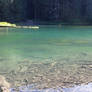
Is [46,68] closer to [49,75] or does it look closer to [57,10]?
[49,75]

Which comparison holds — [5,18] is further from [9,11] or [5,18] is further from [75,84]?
[75,84]

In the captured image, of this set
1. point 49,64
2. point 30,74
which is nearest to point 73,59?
point 49,64

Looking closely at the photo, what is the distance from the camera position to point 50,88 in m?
8.20

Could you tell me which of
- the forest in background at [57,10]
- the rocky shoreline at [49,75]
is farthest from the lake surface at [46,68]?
the forest in background at [57,10]

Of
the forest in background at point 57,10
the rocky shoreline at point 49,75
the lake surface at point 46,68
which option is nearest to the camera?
the rocky shoreline at point 49,75

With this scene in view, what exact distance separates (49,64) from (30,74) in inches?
86.5

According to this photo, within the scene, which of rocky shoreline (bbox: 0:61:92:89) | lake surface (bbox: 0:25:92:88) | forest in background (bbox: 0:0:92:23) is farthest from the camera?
forest in background (bbox: 0:0:92:23)

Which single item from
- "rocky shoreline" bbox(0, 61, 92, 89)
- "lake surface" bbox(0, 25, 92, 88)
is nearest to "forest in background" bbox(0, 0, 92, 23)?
"lake surface" bbox(0, 25, 92, 88)

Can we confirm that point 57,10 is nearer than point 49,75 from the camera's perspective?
No

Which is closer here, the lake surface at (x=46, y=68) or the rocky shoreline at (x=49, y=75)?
the rocky shoreline at (x=49, y=75)

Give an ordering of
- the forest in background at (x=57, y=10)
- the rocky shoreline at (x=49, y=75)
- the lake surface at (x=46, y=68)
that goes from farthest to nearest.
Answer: the forest in background at (x=57, y=10) → the lake surface at (x=46, y=68) → the rocky shoreline at (x=49, y=75)

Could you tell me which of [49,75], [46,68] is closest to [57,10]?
[46,68]

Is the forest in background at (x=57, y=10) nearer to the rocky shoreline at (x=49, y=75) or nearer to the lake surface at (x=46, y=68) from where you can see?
the lake surface at (x=46, y=68)

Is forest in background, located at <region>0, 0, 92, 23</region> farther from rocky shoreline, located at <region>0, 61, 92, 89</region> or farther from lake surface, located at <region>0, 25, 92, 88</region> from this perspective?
rocky shoreline, located at <region>0, 61, 92, 89</region>
